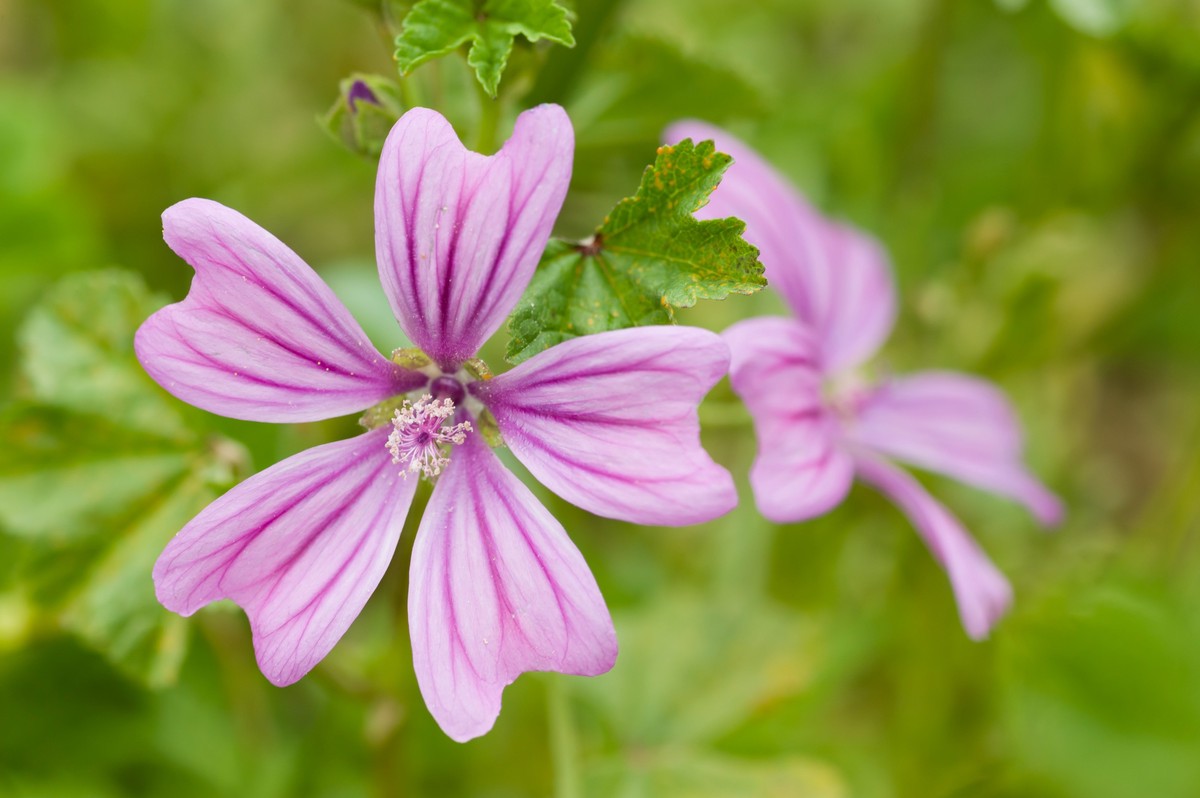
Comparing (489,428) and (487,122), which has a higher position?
(487,122)

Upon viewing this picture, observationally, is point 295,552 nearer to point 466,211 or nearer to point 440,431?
point 440,431

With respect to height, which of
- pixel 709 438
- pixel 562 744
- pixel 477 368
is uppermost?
pixel 477 368

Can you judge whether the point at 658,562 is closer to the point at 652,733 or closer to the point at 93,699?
the point at 652,733

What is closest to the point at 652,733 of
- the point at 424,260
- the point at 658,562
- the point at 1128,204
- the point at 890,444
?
the point at 890,444

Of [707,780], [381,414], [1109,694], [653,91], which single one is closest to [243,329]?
[381,414]

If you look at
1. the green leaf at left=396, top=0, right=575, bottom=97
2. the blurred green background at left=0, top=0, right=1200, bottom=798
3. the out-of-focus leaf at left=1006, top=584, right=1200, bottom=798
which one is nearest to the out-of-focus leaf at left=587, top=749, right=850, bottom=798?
the blurred green background at left=0, top=0, right=1200, bottom=798

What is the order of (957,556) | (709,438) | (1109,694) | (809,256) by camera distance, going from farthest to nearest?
1. (709,438)
2. (1109,694)
3. (809,256)
4. (957,556)

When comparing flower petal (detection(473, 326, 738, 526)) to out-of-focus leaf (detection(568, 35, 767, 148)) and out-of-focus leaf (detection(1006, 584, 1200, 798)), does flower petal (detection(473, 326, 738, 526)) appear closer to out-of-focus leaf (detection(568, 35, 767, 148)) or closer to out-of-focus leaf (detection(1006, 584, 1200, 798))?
out-of-focus leaf (detection(568, 35, 767, 148))

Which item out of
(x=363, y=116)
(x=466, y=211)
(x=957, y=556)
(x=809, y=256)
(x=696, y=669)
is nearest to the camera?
(x=466, y=211)

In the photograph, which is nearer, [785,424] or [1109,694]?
[785,424]
